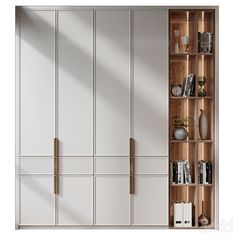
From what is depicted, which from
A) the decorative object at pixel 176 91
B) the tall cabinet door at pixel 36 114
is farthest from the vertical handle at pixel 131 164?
the tall cabinet door at pixel 36 114

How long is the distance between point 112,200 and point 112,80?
50.0 inches

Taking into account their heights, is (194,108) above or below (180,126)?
above

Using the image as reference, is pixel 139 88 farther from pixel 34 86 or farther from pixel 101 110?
pixel 34 86

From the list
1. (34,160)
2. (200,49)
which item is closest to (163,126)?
(200,49)

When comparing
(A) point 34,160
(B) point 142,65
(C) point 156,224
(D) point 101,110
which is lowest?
(C) point 156,224

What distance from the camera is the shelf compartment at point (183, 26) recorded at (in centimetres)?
718

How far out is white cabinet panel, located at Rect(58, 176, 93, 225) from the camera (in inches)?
276

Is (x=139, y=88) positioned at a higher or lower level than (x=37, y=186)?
higher

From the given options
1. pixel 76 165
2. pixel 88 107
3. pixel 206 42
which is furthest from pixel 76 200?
pixel 206 42

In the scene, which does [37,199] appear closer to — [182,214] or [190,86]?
[182,214]

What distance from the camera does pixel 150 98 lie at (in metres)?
7.00

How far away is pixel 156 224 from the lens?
7.03 m

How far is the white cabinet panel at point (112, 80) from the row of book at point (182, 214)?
2.76 feet
